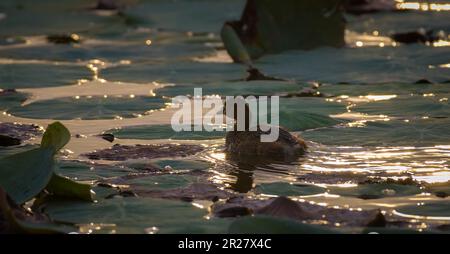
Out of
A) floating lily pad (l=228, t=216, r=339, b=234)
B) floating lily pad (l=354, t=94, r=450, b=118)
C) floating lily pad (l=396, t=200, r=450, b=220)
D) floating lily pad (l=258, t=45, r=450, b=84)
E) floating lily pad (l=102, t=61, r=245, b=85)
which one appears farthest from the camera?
floating lily pad (l=102, t=61, r=245, b=85)

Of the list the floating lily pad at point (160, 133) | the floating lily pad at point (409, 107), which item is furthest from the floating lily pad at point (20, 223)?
A: the floating lily pad at point (409, 107)

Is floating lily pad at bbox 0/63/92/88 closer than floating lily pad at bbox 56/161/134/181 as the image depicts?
No

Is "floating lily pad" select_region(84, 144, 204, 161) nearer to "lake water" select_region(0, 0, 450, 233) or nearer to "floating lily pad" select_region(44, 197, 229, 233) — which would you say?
"lake water" select_region(0, 0, 450, 233)

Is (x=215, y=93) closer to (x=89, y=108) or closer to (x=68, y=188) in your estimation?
(x=89, y=108)

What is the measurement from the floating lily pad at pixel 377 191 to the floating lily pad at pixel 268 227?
509 mm

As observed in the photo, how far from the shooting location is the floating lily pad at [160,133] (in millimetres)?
4012

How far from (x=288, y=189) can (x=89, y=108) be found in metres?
1.58

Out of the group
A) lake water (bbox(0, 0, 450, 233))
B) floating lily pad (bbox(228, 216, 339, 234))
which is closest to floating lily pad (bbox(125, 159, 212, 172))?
lake water (bbox(0, 0, 450, 233))

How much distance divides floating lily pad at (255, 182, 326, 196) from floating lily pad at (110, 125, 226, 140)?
0.77 m

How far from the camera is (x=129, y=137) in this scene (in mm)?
4016

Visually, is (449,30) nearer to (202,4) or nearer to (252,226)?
(202,4)

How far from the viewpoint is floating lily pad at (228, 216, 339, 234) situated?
2.65m
